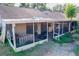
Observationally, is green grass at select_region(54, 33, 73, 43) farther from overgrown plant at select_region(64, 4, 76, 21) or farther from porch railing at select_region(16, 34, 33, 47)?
porch railing at select_region(16, 34, 33, 47)

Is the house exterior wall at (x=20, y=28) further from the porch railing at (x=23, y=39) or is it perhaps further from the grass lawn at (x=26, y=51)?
the grass lawn at (x=26, y=51)

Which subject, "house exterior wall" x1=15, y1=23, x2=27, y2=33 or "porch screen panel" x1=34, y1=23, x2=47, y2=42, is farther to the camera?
"porch screen panel" x1=34, y1=23, x2=47, y2=42

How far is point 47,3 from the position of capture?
244 cm

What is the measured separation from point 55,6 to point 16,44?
71cm

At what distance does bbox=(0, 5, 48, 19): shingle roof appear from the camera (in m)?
2.39

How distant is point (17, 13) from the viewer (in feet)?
7.94

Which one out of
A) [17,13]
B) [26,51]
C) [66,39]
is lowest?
[26,51]

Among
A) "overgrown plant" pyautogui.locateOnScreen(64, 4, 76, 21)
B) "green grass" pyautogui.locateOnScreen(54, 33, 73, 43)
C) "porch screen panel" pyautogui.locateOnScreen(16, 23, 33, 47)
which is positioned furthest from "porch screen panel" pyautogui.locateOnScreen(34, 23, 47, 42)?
"overgrown plant" pyautogui.locateOnScreen(64, 4, 76, 21)

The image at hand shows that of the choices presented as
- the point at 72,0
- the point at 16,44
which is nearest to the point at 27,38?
the point at 16,44

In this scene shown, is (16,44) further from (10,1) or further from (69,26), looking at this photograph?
(69,26)

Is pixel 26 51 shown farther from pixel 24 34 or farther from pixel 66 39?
pixel 66 39

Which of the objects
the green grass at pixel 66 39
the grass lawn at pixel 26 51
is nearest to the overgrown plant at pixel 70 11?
the green grass at pixel 66 39

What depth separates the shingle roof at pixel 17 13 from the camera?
2.39 m

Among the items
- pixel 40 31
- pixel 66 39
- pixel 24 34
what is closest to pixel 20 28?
pixel 24 34
